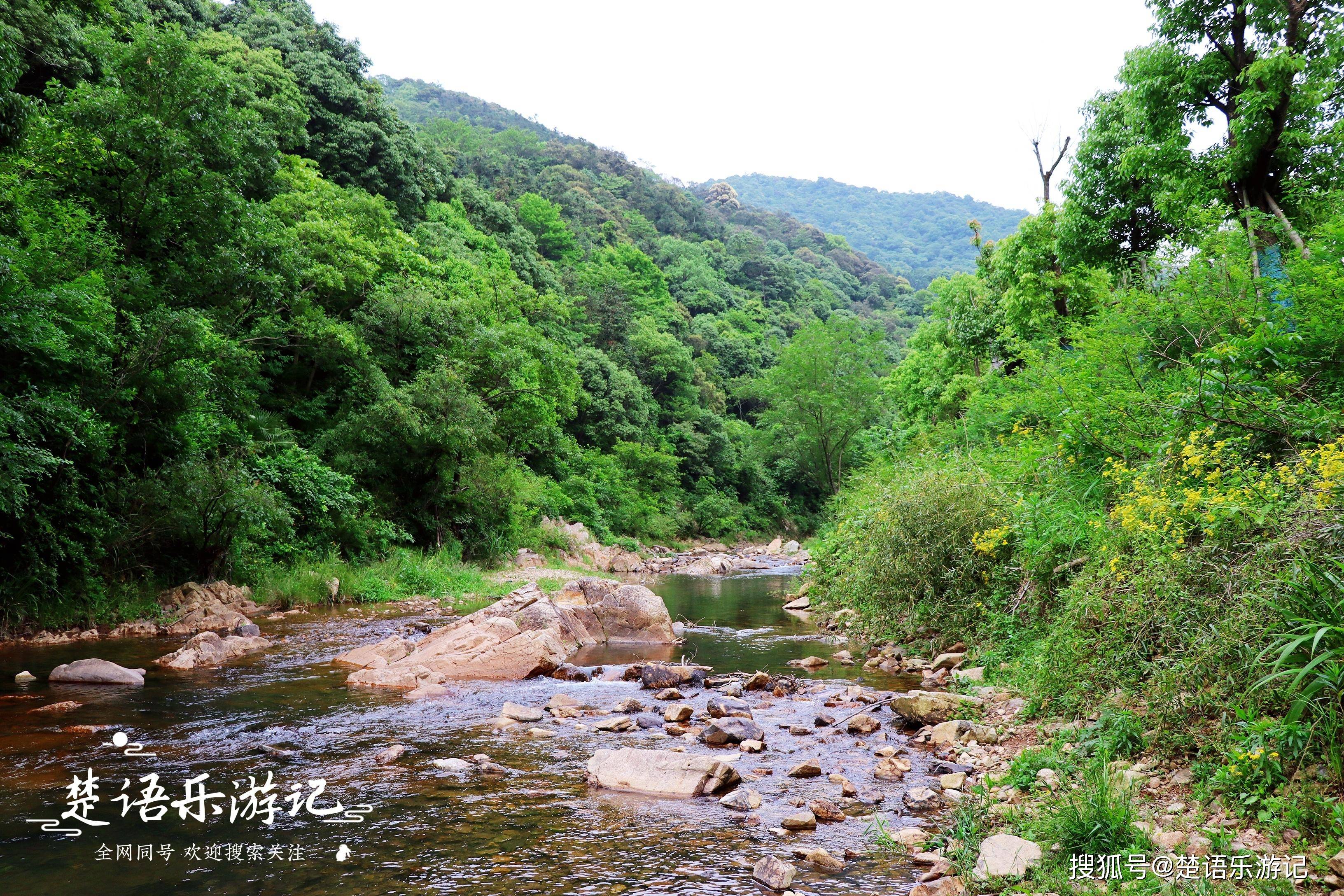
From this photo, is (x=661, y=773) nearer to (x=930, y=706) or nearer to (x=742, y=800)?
(x=742, y=800)

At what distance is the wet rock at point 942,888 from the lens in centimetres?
407

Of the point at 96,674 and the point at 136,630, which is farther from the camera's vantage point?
the point at 136,630

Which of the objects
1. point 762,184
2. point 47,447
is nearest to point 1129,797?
point 47,447

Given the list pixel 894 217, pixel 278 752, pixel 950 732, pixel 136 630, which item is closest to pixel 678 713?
pixel 950 732

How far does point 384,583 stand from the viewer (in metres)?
18.0

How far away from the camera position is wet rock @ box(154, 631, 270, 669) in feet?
33.2

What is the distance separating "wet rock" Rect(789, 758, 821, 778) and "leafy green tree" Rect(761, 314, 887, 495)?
42.7 m

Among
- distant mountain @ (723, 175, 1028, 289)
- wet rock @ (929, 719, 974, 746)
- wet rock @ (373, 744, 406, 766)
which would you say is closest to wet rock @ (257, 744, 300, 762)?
wet rock @ (373, 744, 406, 766)

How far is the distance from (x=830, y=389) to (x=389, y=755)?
45246 millimetres

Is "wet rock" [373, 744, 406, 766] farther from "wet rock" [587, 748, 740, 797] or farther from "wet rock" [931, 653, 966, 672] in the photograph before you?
"wet rock" [931, 653, 966, 672]

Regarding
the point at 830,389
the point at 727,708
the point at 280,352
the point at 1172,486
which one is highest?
the point at 280,352

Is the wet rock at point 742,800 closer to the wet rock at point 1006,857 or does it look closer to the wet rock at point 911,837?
the wet rock at point 911,837

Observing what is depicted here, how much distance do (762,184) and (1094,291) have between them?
197267mm

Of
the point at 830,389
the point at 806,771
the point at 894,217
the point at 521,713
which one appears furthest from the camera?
the point at 894,217
